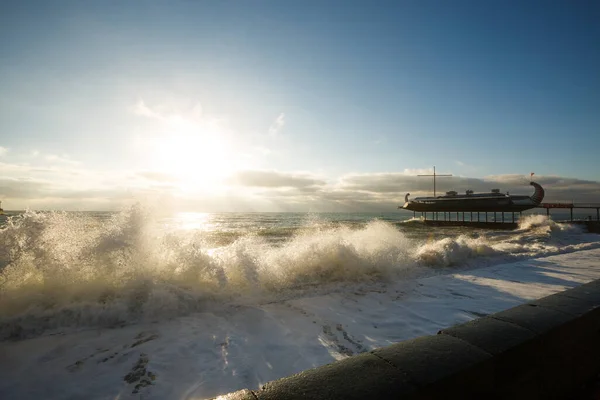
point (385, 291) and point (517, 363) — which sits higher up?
point (517, 363)

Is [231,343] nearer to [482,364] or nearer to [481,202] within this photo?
[482,364]

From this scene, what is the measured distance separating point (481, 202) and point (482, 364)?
58.3 m

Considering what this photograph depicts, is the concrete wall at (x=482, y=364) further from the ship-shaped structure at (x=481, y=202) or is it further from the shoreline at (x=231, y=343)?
the ship-shaped structure at (x=481, y=202)

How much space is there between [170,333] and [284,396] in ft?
12.3

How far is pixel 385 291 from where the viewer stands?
6906 mm

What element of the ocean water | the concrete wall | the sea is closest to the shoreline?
the sea

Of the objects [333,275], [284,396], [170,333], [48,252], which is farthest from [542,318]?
[48,252]

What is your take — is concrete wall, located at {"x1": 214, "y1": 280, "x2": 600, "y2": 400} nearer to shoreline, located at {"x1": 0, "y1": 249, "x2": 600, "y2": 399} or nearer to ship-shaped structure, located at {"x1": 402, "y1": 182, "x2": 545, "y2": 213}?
shoreline, located at {"x1": 0, "y1": 249, "x2": 600, "y2": 399}

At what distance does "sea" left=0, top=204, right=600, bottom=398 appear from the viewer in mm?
3469

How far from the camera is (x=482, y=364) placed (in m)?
1.70

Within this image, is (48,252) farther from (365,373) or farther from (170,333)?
(365,373)

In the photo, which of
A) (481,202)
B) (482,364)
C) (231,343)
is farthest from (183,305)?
(481,202)

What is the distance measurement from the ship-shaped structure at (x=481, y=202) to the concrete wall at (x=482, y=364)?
56.5m

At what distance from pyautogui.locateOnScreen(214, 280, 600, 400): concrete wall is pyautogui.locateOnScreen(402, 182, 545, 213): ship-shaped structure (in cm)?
5652
